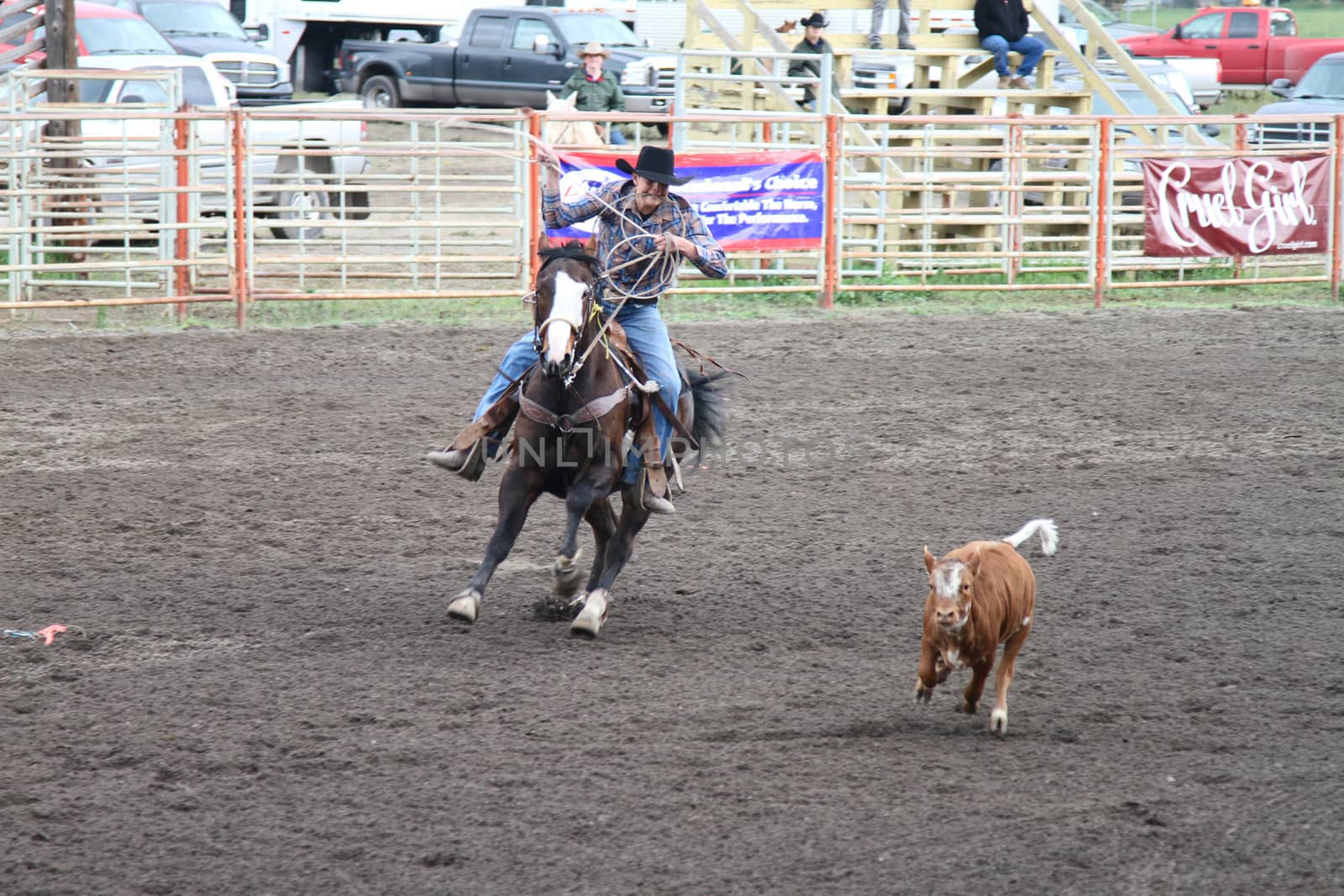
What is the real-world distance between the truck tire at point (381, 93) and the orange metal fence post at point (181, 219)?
14.7 meters

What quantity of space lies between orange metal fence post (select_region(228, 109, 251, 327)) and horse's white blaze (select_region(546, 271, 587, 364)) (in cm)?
820

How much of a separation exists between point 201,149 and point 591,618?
914 cm

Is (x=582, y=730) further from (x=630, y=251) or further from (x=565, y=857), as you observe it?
(x=630, y=251)

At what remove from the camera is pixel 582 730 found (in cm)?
515

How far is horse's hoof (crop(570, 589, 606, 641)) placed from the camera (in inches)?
245

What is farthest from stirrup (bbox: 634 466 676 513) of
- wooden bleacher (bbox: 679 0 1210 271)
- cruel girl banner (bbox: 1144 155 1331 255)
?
cruel girl banner (bbox: 1144 155 1331 255)

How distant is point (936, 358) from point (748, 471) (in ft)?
12.7

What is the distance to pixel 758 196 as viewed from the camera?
14.5m

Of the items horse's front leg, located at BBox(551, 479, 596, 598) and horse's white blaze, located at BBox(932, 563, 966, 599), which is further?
horse's front leg, located at BBox(551, 479, 596, 598)

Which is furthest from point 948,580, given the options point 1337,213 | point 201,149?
point 1337,213

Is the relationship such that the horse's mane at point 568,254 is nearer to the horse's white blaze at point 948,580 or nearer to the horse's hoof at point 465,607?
the horse's hoof at point 465,607

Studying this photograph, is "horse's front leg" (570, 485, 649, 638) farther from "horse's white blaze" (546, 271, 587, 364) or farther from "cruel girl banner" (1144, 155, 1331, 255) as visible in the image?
"cruel girl banner" (1144, 155, 1331, 255)

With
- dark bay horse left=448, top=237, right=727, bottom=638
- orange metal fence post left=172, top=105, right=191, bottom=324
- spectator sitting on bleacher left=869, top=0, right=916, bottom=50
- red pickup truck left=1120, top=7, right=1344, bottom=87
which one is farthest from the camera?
red pickup truck left=1120, top=7, right=1344, bottom=87

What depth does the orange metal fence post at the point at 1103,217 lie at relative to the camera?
49.8ft
